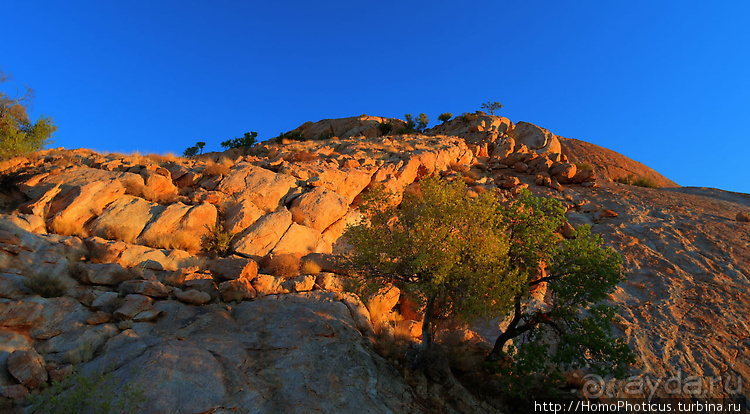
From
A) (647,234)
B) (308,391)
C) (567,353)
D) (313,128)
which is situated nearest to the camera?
(308,391)

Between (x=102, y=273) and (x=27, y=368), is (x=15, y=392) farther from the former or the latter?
→ (x=102, y=273)

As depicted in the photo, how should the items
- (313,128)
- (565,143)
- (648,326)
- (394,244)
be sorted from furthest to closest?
(313,128) < (565,143) < (648,326) < (394,244)

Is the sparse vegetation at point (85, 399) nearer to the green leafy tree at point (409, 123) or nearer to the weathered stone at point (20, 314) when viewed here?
the weathered stone at point (20, 314)

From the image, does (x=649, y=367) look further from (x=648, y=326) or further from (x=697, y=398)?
(x=648, y=326)

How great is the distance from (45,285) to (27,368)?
342cm

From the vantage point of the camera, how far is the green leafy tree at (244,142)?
3975cm

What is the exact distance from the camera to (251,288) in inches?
441

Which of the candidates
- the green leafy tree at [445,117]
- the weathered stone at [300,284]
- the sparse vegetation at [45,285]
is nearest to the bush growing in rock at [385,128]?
the green leafy tree at [445,117]

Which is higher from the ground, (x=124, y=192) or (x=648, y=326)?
(x=124, y=192)

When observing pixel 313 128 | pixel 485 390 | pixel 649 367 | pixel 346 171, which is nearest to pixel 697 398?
pixel 649 367

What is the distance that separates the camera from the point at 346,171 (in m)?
20.5

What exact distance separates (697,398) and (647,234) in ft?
35.4

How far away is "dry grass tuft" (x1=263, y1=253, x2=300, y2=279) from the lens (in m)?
12.5

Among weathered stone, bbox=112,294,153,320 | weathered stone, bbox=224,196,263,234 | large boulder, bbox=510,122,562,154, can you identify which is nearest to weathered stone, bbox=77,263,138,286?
weathered stone, bbox=112,294,153,320
